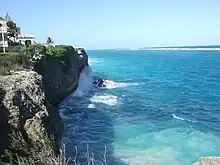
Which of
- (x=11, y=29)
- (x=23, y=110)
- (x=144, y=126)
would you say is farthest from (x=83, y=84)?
(x=23, y=110)

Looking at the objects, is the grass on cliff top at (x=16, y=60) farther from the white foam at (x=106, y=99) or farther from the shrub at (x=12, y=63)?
the white foam at (x=106, y=99)

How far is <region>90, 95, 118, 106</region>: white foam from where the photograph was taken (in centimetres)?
4262

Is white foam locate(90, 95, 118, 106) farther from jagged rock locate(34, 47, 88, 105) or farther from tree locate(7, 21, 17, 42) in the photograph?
tree locate(7, 21, 17, 42)

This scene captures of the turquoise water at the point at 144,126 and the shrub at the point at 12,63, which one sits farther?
the turquoise water at the point at 144,126

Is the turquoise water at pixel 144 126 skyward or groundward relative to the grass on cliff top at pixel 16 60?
groundward

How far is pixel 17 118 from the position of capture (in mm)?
19797

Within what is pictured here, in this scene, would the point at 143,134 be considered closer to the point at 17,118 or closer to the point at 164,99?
the point at 17,118

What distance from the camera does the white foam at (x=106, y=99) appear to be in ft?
140

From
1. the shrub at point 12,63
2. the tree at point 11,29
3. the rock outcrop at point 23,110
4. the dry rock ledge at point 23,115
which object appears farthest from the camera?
the tree at point 11,29

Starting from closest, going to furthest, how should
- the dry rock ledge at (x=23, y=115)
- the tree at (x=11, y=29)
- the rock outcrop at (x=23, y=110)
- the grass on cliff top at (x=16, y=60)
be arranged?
the dry rock ledge at (x=23, y=115), the rock outcrop at (x=23, y=110), the grass on cliff top at (x=16, y=60), the tree at (x=11, y=29)

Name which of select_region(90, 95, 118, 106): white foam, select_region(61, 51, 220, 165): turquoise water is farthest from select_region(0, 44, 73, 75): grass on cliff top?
select_region(90, 95, 118, 106): white foam

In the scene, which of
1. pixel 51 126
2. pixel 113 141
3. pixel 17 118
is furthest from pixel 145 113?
pixel 17 118

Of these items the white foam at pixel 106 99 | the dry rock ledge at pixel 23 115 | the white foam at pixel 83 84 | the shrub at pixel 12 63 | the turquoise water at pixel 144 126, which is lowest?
the turquoise water at pixel 144 126

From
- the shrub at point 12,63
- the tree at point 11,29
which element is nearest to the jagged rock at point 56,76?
the shrub at point 12,63
